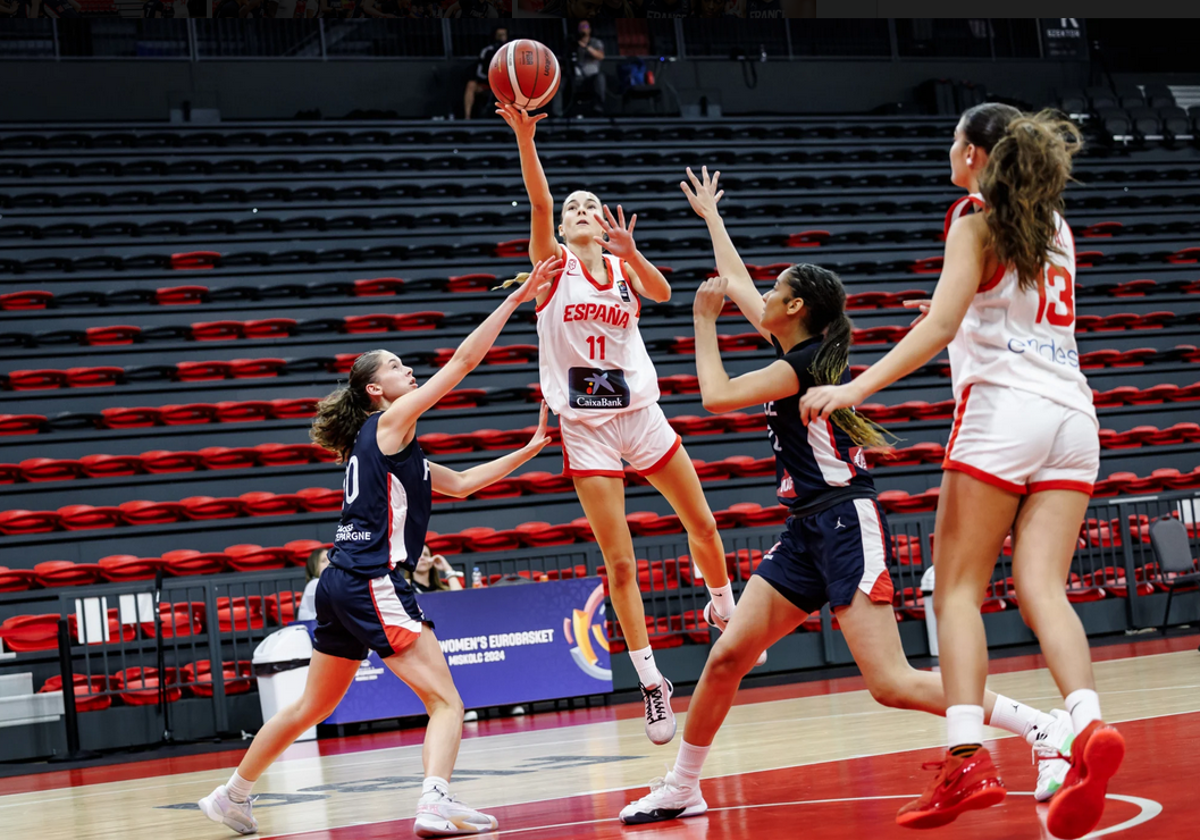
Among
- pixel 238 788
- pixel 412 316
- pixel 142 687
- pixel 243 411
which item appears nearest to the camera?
pixel 238 788

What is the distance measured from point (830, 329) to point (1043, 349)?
35.4 inches

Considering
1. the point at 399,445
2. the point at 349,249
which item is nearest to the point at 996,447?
the point at 399,445

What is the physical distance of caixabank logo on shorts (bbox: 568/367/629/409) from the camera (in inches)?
204

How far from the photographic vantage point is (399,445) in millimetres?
4344

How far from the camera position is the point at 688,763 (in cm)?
395

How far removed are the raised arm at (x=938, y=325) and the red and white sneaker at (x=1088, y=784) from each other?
35.9 inches

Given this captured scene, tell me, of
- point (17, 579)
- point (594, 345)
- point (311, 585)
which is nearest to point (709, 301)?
point (594, 345)

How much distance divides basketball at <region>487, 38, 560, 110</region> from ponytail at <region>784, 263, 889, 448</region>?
1892mm

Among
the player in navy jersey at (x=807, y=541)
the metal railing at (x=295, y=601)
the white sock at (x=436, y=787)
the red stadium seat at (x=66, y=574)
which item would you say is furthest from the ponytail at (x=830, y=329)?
the red stadium seat at (x=66, y=574)

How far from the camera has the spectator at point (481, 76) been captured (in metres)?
17.1

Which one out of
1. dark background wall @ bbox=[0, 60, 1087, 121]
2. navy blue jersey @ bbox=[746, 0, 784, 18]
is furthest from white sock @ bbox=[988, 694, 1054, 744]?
navy blue jersey @ bbox=[746, 0, 784, 18]

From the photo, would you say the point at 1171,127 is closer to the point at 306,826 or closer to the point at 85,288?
the point at 85,288

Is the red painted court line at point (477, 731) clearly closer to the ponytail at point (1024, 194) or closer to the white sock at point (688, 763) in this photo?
the white sock at point (688, 763)

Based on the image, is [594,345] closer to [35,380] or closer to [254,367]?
[254,367]
